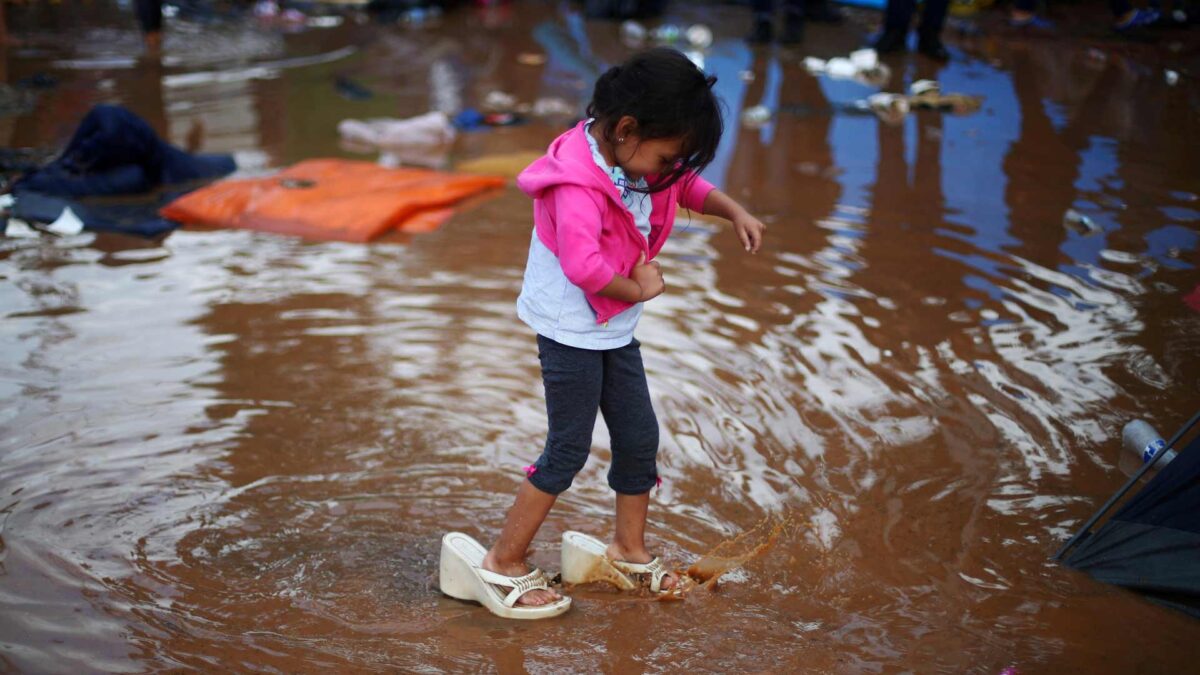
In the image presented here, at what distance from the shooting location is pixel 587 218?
92.4 inches

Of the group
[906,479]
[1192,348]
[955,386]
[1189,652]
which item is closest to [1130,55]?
[1192,348]

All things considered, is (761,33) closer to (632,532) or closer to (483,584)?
(632,532)

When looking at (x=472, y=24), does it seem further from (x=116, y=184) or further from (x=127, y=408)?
(x=127, y=408)

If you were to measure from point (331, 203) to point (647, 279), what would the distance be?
3.63m

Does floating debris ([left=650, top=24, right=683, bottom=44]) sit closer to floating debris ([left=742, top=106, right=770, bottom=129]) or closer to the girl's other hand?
floating debris ([left=742, top=106, right=770, bottom=129])

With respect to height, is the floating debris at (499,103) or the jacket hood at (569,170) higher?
the jacket hood at (569,170)

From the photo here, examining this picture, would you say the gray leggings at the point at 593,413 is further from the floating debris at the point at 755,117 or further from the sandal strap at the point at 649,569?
the floating debris at the point at 755,117

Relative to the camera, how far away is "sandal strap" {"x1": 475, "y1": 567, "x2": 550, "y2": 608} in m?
2.61

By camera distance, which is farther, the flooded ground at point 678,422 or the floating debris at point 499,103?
the floating debris at point 499,103

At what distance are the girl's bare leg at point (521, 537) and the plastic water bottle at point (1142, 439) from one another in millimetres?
1841

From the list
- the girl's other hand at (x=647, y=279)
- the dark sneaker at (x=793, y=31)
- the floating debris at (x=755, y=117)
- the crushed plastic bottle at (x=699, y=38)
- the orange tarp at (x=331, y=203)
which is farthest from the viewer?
the crushed plastic bottle at (x=699, y=38)

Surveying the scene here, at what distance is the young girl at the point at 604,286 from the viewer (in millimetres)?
2332

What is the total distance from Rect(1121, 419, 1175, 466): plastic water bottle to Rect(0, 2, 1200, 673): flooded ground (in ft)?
0.31

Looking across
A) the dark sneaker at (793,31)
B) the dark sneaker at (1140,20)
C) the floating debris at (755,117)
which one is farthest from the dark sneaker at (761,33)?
the dark sneaker at (1140,20)
